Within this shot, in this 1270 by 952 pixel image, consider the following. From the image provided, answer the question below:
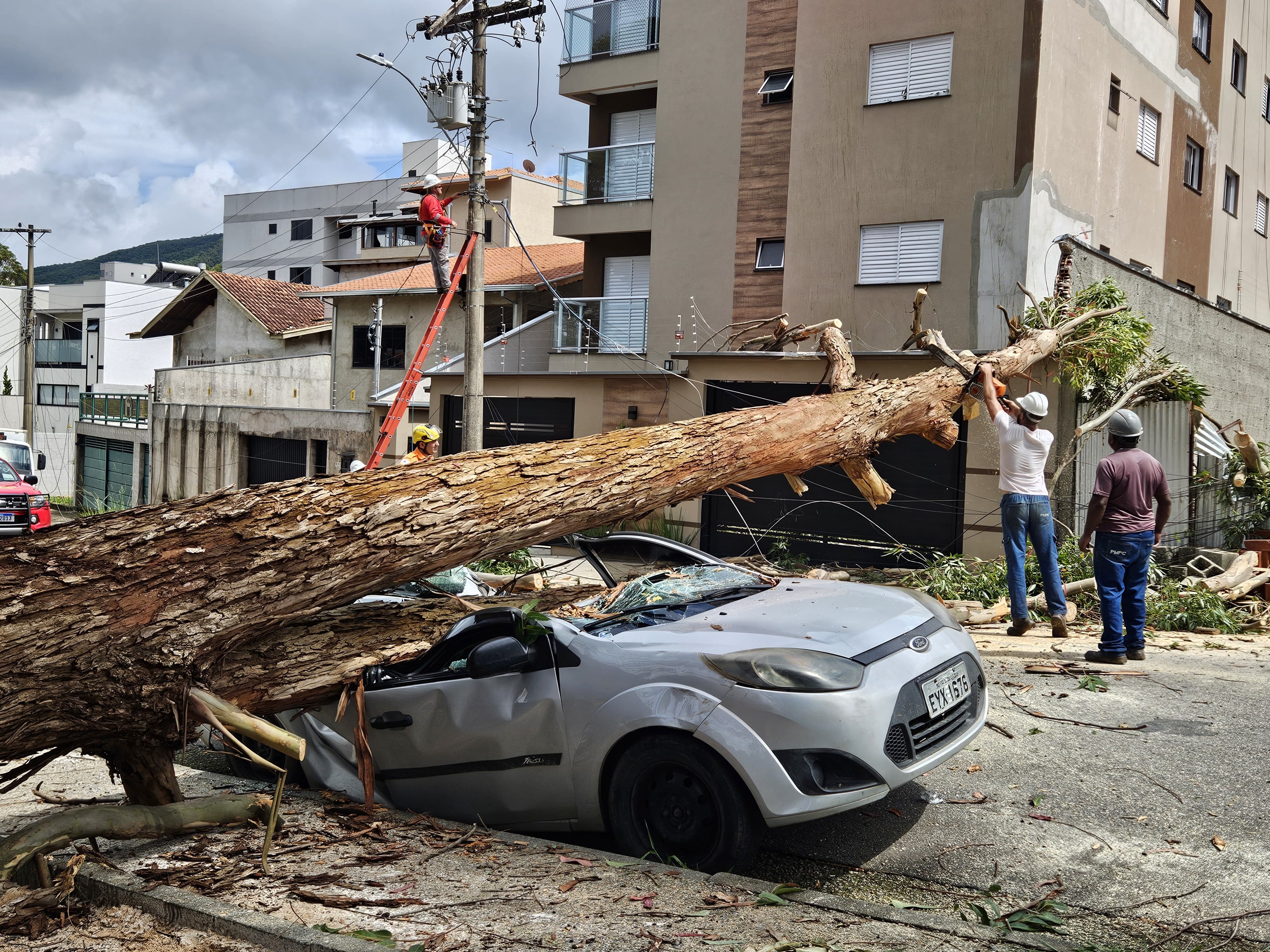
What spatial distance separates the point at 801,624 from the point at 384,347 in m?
27.7

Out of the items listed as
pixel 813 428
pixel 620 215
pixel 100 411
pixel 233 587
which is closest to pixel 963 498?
pixel 813 428

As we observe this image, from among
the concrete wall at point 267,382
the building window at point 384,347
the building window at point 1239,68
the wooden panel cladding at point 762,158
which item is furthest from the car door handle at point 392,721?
the concrete wall at point 267,382

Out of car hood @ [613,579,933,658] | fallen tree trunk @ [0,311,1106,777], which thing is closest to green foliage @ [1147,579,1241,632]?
car hood @ [613,579,933,658]

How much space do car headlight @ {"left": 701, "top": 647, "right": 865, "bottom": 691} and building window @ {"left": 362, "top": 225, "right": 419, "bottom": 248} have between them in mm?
44575

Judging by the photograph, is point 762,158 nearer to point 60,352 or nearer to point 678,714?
point 678,714

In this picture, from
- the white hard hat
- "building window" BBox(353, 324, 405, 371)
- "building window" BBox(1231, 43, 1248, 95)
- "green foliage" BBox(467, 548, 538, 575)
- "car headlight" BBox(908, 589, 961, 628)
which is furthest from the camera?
"building window" BBox(353, 324, 405, 371)

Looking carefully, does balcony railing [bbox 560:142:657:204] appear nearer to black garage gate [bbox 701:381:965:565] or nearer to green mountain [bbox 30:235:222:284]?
black garage gate [bbox 701:381:965:565]

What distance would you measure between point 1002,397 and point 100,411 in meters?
34.7

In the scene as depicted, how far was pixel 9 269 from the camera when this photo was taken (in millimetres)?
65875

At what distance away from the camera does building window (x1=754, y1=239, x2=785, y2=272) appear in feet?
60.4

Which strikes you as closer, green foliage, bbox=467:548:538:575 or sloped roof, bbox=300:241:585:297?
green foliage, bbox=467:548:538:575

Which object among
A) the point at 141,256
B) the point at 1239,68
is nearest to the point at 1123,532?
the point at 1239,68

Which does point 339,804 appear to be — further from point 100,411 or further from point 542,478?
point 100,411

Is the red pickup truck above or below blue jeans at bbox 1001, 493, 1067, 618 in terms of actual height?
below
